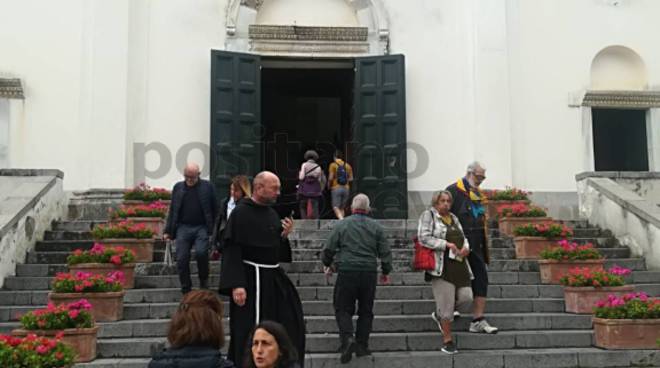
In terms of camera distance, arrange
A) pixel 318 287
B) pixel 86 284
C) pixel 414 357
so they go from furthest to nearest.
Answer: pixel 318 287
pixel 86 284
pixel 414 357

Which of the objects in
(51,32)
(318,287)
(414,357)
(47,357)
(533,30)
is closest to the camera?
(47,357)

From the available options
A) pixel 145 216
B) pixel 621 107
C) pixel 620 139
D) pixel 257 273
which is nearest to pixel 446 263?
pixel 257 273

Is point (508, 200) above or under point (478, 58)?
under

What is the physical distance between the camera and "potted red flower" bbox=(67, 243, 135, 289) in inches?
338

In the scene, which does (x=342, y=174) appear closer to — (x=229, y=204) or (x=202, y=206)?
(x=229, y=204)

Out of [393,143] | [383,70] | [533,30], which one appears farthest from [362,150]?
[533,30]

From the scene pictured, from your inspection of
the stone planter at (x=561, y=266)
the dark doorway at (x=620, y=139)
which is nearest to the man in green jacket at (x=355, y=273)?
the stone planter at (x=561, y=266)

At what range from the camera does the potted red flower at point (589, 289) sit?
8312 mm

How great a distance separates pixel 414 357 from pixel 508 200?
5702 millimetres

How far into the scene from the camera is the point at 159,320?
7.92m

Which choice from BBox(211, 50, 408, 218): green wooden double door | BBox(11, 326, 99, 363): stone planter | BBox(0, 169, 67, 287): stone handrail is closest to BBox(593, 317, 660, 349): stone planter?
BBox(11, 326, 99, 363): stone planter

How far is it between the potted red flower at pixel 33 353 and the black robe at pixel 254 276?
1.34 meters

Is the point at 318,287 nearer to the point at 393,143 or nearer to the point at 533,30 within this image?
the point at 393,143

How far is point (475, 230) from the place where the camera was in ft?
25.8
